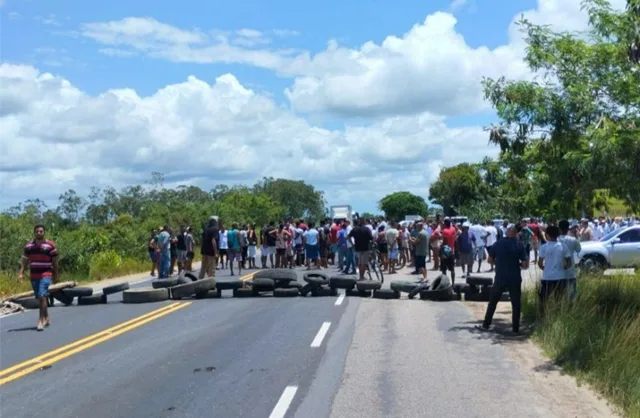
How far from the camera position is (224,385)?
955 cm

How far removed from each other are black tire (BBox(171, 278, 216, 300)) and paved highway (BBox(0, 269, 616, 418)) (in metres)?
2.34

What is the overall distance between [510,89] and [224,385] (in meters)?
7.07

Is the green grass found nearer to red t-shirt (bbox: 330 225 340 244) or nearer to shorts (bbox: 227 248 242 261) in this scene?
red t-shirt (bbox: 330 225 340 244)

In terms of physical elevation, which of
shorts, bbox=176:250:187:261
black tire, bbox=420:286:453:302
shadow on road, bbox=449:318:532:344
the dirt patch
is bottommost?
the dirt patch

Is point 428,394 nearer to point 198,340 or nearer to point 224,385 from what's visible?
point 224,385

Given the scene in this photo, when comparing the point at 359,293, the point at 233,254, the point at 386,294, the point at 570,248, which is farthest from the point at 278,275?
the point at 233,254

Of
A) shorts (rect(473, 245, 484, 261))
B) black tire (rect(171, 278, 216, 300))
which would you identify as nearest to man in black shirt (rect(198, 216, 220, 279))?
black tire (rect(171, 278, 216, 300))

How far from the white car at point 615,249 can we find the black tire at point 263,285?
38.6 feet

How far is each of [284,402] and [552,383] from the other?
337cm

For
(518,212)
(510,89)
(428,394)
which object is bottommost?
(428,394)

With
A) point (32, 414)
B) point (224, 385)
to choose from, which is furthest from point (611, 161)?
point (32, 414)

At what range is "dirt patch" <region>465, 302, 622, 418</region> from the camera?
27.8ft

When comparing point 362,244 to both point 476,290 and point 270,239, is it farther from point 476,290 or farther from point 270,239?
point 270,239

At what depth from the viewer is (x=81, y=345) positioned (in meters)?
12.8
